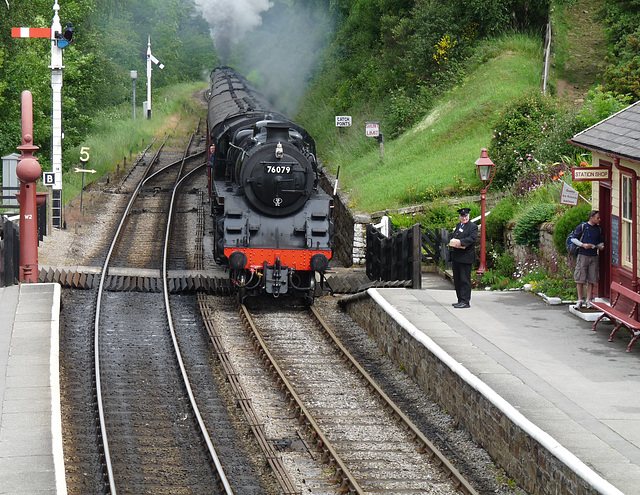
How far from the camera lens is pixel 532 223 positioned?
1722cm

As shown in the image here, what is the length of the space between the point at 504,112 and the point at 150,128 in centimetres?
2820

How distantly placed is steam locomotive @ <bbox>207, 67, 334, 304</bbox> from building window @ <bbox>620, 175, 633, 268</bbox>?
18.2 feet

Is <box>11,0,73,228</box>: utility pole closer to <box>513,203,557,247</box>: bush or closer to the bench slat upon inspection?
<box>513,203,557,247</box>: bush

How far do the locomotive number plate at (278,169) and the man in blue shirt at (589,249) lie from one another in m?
5.58

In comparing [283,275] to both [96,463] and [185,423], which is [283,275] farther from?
[96,463]

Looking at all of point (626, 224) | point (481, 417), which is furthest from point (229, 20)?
point (481, 417)

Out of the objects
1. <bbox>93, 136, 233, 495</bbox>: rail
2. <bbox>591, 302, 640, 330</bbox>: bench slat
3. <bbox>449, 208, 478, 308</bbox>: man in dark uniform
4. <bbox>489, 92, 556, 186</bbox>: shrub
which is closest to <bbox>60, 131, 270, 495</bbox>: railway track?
<bbox>93, 136, 233, 495</bbox>: rail

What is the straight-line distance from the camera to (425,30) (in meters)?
32.3

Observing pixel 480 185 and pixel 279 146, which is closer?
pixel 279 146

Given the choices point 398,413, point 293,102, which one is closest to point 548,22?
point 293,102

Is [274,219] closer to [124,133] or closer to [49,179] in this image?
[49,179]

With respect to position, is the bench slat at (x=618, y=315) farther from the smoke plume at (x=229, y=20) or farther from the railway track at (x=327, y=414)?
the smoke plume at (x=229, y=20)

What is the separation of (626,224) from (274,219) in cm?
659

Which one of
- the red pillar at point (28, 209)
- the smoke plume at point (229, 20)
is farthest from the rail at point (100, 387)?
the smoke plume at point (229, 20)
